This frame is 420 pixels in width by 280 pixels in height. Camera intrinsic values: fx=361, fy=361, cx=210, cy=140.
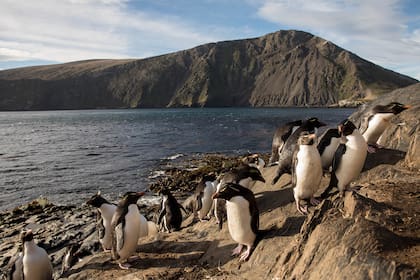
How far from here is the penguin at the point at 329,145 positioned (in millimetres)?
9672

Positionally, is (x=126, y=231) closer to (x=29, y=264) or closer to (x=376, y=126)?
(x=29, y=264)

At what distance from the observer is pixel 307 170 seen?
8.31 meters

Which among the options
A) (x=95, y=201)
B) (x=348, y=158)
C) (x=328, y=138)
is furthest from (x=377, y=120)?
(x=95, y=201)

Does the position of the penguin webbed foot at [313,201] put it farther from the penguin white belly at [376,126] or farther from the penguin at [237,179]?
the penguin white belly at [376,126]

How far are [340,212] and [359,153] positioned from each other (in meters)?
2.26

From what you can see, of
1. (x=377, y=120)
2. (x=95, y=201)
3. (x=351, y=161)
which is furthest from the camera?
(x=95, y=201)

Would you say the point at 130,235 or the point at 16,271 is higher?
the point at 130,235

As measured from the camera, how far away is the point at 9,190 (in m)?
30.4

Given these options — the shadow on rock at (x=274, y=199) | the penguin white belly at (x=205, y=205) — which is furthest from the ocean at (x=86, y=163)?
the shadow on rock at (x=274, y=199)

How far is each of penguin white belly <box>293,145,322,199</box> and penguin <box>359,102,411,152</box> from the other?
121 inches

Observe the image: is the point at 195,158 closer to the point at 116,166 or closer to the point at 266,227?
the point at 116,166

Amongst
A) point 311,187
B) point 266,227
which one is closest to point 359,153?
point 311,187

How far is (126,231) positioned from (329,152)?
5982 mm

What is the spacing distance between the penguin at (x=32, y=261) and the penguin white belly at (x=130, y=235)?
10.5ft
